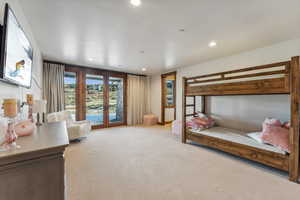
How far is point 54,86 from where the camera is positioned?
13.3 ft

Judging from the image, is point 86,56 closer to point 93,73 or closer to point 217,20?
point 93,73

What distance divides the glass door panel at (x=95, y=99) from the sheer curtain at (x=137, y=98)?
1.14 metres

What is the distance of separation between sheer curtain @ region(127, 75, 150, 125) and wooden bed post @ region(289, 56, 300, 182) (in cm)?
486

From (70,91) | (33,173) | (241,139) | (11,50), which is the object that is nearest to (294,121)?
(241,139)

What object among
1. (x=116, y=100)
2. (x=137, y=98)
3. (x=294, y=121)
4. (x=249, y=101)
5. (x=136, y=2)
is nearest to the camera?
(x=136, y=2)

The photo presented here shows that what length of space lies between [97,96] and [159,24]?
151 inches

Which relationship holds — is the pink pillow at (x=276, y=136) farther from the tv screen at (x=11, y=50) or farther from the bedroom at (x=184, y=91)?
the tv screen at (x=11, y=50)

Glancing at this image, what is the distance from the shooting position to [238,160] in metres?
2.47

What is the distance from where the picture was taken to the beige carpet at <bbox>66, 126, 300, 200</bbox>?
62.8 inches

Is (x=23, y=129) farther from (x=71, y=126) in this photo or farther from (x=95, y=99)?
(x=95, y=99)

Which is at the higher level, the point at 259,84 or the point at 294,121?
the point at 259,84

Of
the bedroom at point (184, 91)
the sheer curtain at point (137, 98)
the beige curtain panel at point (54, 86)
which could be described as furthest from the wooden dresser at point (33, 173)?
the sheer curtain at point (137, 98)

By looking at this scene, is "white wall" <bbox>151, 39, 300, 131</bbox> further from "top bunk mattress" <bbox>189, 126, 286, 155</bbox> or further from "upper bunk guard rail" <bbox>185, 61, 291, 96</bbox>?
"top bunk mattress" <bbox>189, 126, 286, 155</bbox>

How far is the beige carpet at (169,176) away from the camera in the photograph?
1.60 meters
